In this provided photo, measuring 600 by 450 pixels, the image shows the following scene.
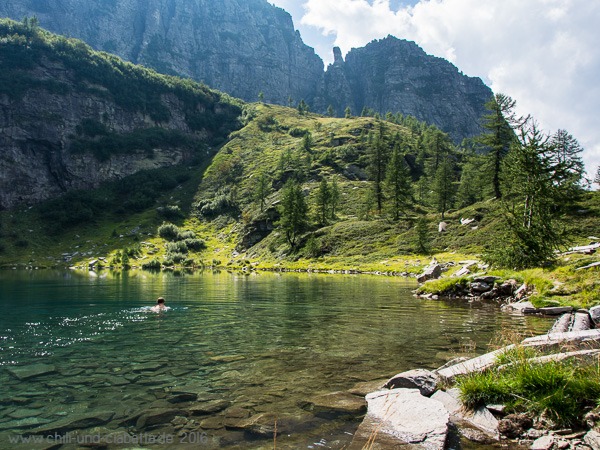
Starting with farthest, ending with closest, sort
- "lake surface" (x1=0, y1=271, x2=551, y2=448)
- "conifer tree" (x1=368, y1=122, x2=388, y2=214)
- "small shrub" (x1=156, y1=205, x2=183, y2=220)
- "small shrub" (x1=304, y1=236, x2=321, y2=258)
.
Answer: "small shrub" (x1=156, y1=205, x2=183, y2=220), "conifer tree" (x1=368, y1=122, x2=388, y2=214), "small shrub" (x1=304, y1=236, x2=321, y2=258), "lake surface" (x1=0, y1=271, x2=551, y2=448)

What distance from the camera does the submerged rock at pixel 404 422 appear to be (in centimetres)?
723

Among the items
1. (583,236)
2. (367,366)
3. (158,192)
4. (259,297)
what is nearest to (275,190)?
(158,192)

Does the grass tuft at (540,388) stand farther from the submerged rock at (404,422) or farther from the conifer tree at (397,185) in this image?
the conifer tree at (397,185)

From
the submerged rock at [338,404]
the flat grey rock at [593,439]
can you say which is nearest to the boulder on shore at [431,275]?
the submerged rock at [338,404]

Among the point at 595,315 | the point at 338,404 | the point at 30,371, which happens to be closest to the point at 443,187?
the point at 595,315

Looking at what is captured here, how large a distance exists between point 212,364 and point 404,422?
7.45 meters

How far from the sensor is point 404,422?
7.91 m

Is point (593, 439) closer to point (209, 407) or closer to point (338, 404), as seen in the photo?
point (338, 404)

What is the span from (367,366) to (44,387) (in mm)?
9659

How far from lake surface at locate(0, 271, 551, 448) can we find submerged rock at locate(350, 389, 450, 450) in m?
0.54

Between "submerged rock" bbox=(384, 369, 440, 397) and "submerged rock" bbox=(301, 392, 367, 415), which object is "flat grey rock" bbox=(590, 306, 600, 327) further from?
"submerged rock" bbox=(301, 392, 367, 415)

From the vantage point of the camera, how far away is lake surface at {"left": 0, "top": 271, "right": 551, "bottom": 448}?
8.35 meters

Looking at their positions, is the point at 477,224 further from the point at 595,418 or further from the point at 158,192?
the point at 158,192

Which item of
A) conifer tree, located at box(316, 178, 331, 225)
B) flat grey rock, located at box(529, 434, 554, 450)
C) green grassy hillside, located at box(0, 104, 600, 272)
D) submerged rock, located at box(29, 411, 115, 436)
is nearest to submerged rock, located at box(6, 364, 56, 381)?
submerged rock, located at box(29, 411, 115, 436)
